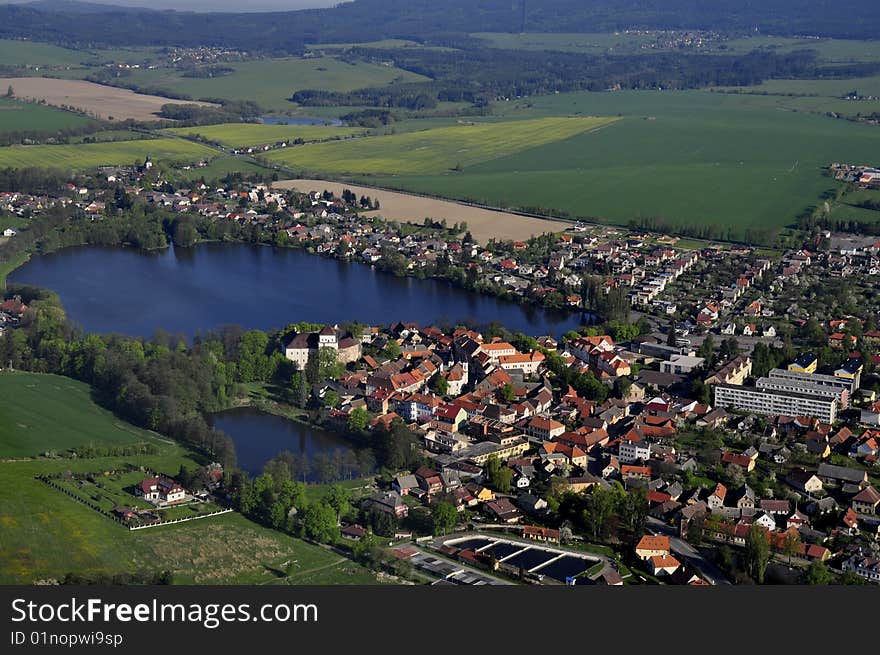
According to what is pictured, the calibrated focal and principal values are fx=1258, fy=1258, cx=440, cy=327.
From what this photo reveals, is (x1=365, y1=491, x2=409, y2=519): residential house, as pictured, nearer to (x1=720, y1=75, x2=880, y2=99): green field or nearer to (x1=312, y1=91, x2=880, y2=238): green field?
(x1=312, y1=91, x2=880, y2=238): green field

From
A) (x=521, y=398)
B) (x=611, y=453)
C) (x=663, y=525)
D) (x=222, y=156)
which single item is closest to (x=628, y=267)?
(x=521, y=398)

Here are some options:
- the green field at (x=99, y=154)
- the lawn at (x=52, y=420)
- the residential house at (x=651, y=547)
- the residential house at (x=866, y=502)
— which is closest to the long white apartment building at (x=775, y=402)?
the residential house at (x=866, y=502)

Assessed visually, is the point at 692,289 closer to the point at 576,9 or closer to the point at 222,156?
the point at 222,156

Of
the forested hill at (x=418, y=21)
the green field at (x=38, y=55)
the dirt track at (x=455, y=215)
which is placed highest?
the forested hill at (x=418, y=21)

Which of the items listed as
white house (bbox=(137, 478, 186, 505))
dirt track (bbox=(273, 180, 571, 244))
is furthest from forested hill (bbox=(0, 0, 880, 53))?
white house (bbox=(137, 478, 186, 505))

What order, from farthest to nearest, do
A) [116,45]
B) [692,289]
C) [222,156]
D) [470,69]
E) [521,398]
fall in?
[116,45]
[470,69]
[222,156]
[692,289]
[521,398]

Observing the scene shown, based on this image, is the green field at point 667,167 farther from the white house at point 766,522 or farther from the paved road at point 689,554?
the paved road at point 689,554
